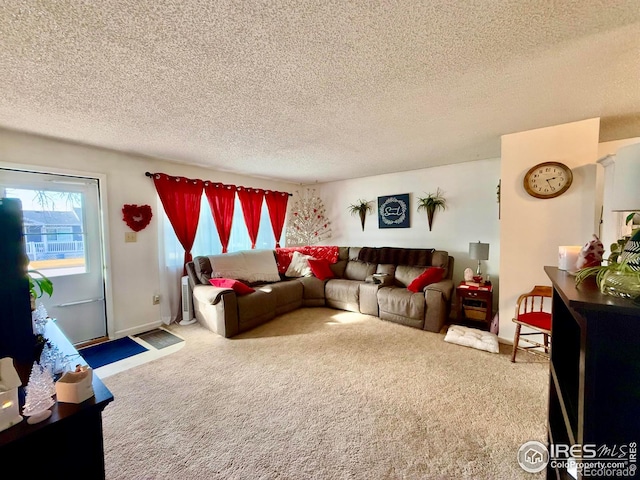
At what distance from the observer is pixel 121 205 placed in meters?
3.19

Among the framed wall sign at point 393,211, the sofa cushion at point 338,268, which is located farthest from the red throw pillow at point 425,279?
the sofa cushion at point 338,268

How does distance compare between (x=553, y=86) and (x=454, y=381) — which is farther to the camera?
(x=454, y=381)

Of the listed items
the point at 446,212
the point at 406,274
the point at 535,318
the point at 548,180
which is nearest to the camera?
the point at 535,318

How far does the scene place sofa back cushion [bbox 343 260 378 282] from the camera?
430 centimetres

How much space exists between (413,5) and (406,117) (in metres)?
1.21

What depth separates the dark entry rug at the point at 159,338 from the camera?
9.75ft

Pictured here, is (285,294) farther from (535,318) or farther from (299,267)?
(535,318)

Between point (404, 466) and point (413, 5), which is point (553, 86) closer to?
point (413, 5)

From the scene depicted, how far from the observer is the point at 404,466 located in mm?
1402

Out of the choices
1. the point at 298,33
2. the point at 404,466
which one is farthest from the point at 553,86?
the point at 404,466

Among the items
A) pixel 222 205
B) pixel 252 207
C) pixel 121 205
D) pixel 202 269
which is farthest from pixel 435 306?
pixel 121 205

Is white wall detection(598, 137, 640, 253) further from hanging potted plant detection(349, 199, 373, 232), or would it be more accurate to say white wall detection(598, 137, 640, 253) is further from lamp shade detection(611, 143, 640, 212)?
hanging potted plant detection(349, 199, 373, 232)

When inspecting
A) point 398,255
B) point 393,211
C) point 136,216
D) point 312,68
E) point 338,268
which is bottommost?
point 338,268

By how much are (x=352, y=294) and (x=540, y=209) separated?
7.93ft
